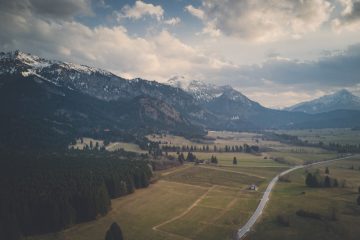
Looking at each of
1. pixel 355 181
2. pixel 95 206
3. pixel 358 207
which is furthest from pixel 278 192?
pixel 95 206

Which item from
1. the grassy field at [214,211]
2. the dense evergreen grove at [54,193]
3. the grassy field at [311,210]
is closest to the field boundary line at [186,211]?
the grassy field at [214,211]

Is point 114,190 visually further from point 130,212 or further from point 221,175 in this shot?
point 221,175

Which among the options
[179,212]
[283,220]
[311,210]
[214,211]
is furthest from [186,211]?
[311,210]

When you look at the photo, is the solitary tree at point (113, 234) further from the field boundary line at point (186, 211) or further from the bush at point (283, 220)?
the bush at point (283, 220)

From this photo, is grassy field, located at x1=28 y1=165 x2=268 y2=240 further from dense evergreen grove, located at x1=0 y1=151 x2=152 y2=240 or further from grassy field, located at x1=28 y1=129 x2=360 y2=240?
dense evergreen grove, located at x1=0 y1=151 x2=152 y2=240

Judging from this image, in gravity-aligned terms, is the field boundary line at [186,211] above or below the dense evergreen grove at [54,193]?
below

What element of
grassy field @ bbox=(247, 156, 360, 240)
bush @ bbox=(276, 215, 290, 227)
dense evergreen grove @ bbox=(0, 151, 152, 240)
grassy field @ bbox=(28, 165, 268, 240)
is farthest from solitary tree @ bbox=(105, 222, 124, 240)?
bush @ bbox=(276, 215, 290, 227)
